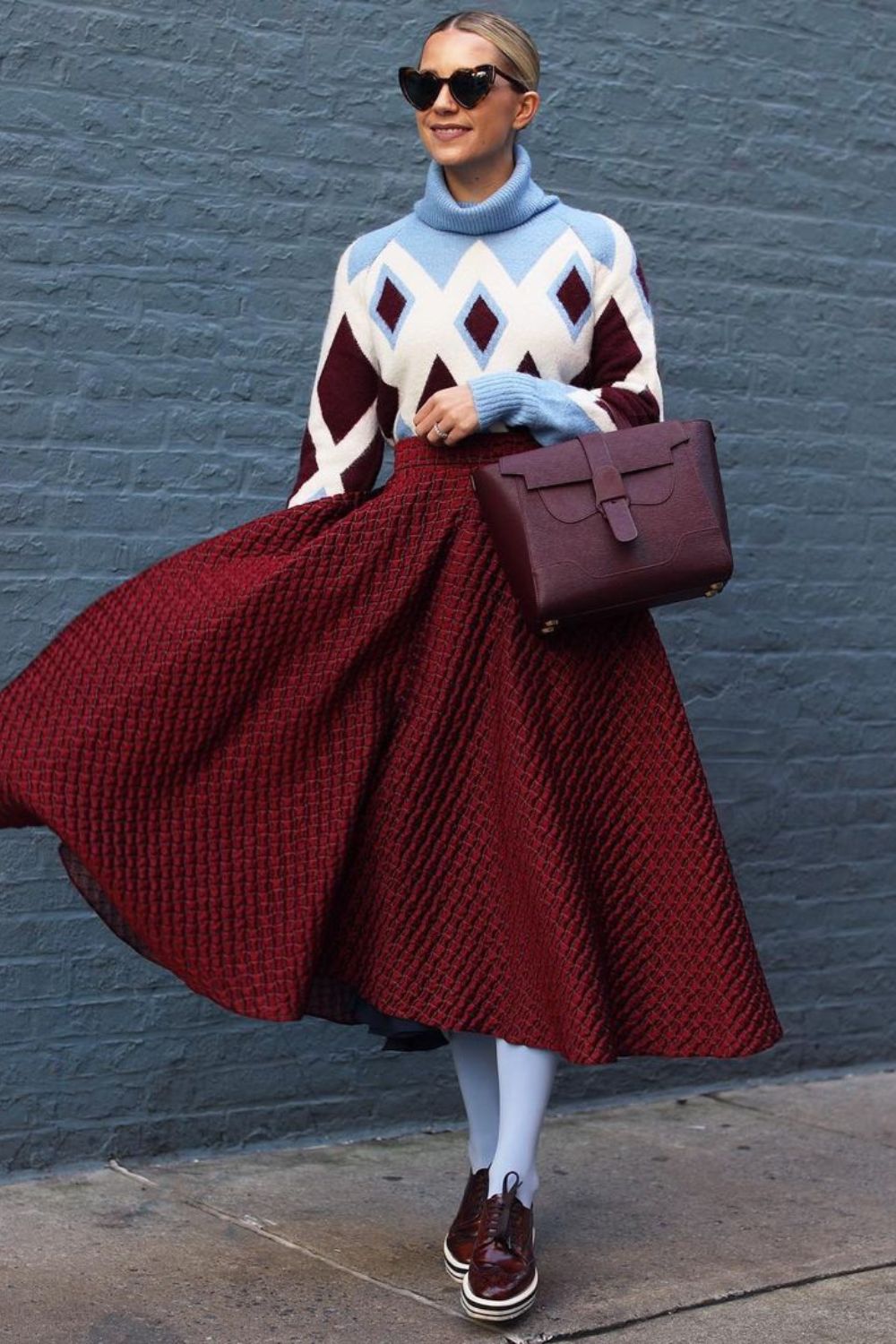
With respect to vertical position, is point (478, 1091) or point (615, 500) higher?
point (615, 500)

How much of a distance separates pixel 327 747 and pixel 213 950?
0.37 meters

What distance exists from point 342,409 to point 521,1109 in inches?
46.6

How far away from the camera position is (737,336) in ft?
15.3

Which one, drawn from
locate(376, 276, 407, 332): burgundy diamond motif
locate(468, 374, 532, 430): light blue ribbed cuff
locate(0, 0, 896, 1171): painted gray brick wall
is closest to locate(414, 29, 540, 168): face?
locate(376, 276, 407, 332): burgundy diamond motif

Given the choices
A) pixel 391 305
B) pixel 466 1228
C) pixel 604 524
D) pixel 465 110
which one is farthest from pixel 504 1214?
pixel 465 110

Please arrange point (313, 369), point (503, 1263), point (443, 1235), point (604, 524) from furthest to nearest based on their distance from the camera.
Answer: point (313, 369) < point (443, 1235) < point (503, 1263) < point (604, 524)

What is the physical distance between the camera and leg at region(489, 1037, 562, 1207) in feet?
10.2

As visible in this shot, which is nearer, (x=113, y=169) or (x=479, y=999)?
(x=479, y=999)

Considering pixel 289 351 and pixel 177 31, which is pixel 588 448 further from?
pixel 177 31

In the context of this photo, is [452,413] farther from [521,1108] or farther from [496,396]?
[521,1108]

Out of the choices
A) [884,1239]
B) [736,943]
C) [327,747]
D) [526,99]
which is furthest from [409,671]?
[884,1239]

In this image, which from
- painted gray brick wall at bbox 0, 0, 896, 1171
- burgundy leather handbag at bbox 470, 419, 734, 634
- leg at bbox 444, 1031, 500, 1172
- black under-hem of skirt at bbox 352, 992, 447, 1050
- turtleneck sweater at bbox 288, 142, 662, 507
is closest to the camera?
burgundy leather handbag at bbox 470, 419, 734, 634

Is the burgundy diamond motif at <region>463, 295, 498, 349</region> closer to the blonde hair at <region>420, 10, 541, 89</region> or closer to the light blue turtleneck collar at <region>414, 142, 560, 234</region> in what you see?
the light blue turtleneck collar at <region>414, 142, 560, 234</region>

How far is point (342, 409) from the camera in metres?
3.28
